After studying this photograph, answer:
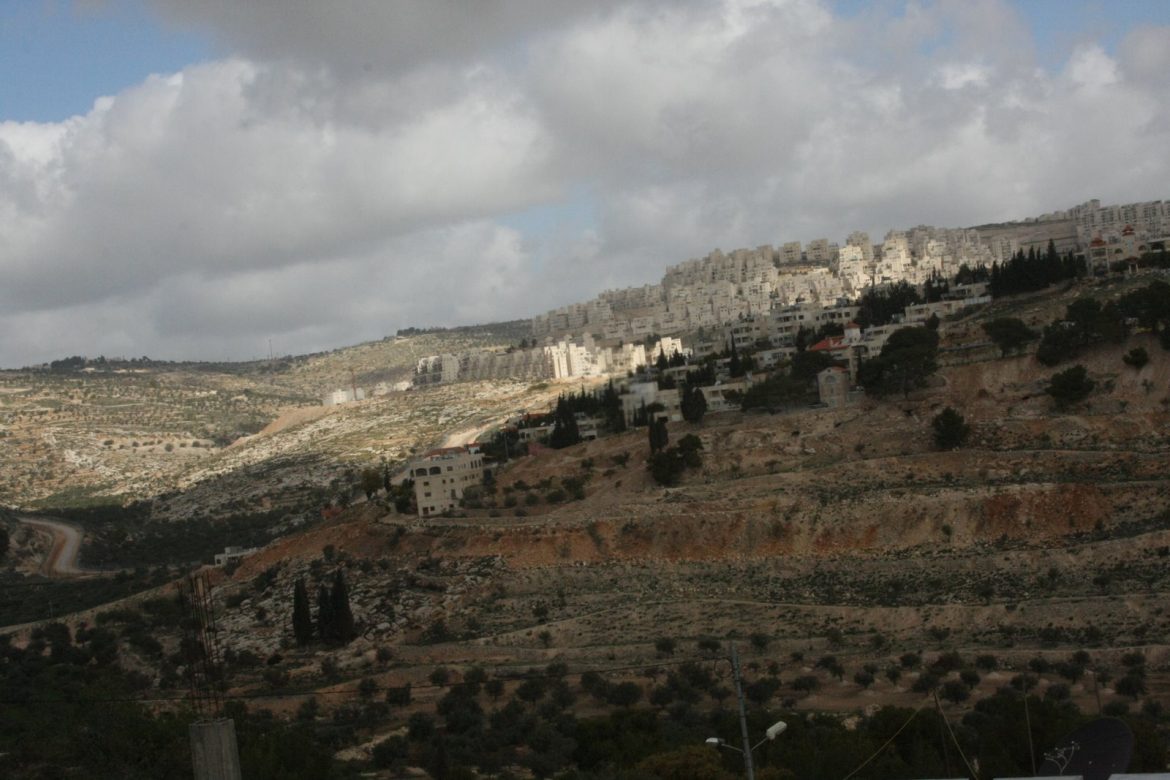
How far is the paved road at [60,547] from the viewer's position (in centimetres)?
7275

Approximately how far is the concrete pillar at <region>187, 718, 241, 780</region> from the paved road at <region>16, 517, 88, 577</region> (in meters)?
56.0

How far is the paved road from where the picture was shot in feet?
239

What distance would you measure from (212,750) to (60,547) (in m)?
64.6

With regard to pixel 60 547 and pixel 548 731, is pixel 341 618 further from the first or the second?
pixel 60 547

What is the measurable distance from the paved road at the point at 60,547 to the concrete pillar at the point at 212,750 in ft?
184

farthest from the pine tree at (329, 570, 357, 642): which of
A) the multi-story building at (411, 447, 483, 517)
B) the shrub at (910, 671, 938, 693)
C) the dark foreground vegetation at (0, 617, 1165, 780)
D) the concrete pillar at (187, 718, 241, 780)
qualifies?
the concrete pillar at (187, 718, 241, 780)

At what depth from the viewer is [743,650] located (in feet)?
134

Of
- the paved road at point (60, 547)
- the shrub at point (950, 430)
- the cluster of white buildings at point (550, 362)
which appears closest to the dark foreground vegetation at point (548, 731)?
the shrub at point (950, 430)

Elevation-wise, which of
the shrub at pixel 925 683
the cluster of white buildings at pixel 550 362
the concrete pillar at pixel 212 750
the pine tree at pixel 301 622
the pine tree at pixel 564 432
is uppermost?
the cluster of white buildings at pixel 550 362

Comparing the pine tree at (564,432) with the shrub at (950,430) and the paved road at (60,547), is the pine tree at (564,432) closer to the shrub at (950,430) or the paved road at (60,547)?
the shrub at (950,430)

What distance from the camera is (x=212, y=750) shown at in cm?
1870

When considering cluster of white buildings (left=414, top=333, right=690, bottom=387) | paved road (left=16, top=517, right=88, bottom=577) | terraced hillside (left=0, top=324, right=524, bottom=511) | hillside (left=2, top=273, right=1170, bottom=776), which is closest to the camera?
hillside (left=2, top=273, right=1170, bottom=776)

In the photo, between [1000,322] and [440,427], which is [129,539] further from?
[1000,322]

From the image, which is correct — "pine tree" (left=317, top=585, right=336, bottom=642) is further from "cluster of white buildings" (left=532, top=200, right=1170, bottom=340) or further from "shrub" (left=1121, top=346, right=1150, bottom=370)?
"cluster of white buildings" (left=532, top=200, right=1170, bottom=340)
